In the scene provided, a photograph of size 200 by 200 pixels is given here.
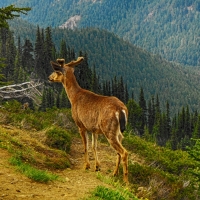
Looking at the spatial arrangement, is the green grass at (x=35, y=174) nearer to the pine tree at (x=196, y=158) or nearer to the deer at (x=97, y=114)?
the deer at (x=97, y=114)

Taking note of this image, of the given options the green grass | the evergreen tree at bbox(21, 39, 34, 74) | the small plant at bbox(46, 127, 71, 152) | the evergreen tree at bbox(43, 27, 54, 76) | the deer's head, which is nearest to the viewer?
the green grass

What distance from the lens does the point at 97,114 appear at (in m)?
11.2

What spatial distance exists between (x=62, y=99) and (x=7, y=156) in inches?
2566

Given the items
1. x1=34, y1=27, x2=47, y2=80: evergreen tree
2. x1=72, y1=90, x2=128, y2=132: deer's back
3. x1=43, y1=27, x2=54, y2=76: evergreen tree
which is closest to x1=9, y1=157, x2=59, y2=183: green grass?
x1=72, y1=90, x2=128, y2=132: deer's back

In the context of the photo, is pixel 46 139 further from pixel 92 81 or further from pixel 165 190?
pixel 92 81

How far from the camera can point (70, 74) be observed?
42.1ft

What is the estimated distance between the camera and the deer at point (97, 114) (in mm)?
10461

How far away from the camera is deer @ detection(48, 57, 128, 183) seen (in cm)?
1046

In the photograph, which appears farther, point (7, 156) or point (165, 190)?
point (165, 190)

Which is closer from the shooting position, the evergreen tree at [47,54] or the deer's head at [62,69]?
the deer's head at [62,69]

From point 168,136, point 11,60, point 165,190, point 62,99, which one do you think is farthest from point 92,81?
point 165,190

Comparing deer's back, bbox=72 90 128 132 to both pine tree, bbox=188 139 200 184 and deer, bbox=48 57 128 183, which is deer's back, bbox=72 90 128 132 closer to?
deer, bbox=48 57 128 183

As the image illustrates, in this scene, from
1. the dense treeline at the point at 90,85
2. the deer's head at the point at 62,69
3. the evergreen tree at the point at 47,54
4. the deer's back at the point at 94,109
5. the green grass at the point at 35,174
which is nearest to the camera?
the green grass at the point at 35,174

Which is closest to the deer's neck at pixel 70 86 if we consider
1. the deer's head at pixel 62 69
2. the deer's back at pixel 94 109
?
the deer's head at pixel 62 69
